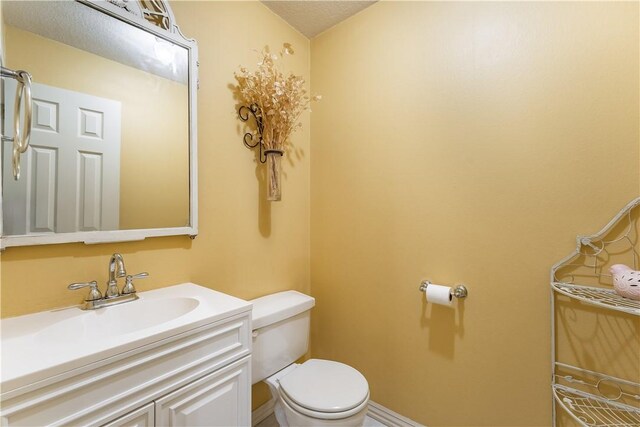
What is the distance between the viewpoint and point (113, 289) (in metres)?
1.03

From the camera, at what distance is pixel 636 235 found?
0.97 metres

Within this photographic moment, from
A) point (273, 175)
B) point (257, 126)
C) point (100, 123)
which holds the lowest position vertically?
point (273, 175)

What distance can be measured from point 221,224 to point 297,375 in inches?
32.0

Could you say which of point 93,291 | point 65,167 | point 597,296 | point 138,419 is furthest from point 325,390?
point 65,167

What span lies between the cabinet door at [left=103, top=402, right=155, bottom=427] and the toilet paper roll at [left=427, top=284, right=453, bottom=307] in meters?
1.14

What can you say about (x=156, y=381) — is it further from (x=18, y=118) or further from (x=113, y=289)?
(x=18, y=118)

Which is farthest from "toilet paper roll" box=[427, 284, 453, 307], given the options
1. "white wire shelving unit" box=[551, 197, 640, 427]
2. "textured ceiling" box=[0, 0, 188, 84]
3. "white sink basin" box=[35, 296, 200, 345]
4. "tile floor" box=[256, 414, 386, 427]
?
"textured ceiling" box=[0, 0, 188, 84]

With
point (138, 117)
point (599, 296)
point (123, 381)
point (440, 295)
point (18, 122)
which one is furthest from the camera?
point (440, 295)

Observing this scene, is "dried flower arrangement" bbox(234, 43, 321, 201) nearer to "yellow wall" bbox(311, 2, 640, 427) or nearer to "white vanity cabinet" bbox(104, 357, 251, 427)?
"yellow wall" bbox(311, 2, 640, 427)

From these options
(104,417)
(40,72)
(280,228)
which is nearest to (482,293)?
(280,228)

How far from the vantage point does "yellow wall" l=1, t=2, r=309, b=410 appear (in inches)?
37.4

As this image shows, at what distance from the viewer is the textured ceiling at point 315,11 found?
159 centimetres

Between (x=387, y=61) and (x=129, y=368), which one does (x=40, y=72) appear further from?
(x=387, y=61)

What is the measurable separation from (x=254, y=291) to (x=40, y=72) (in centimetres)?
125
